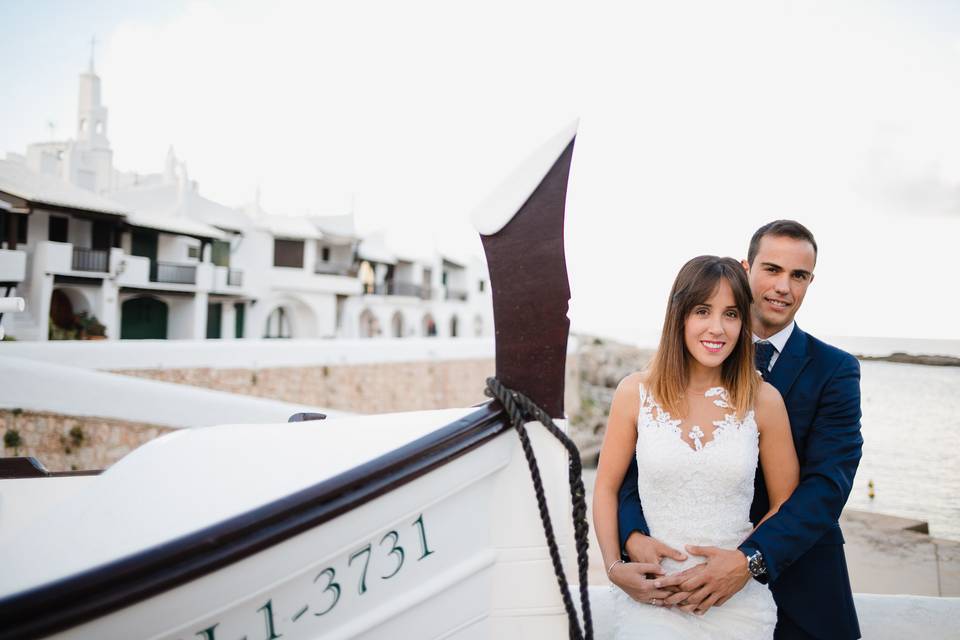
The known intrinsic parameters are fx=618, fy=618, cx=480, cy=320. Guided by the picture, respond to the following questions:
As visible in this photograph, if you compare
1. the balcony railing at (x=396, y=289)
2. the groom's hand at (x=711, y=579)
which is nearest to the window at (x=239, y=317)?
the balcony railing at (x=396, y=289)

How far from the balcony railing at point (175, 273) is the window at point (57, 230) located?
2240 mm

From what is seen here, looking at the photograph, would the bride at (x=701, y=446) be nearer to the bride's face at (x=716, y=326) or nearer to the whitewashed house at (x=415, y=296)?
the bride's face at (x=716, y=326)

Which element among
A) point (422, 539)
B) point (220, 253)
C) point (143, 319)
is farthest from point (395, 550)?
point (220, 253)

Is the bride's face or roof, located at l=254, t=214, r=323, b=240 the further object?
roof, located at l=254, t=214, r=323, b=240

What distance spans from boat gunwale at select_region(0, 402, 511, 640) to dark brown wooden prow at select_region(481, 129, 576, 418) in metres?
0.24

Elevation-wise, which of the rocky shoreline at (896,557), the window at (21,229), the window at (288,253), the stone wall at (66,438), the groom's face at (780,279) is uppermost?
the window at (288,253)

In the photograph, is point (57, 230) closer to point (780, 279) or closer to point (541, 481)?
point (541, 481)

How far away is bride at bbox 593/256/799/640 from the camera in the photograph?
6.25 feet

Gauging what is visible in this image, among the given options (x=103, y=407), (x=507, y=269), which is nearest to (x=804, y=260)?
(x=507, y=269)

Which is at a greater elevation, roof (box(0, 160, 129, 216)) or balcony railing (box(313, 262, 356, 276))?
roof (box(0, 160, 129, 216))

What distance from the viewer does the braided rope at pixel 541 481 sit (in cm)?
185

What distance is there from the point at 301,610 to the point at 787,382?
173 cm

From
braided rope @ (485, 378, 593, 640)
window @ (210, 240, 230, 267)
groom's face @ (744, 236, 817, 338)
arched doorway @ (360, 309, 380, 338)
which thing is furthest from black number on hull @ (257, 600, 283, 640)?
arched doorway @ (360, 309, 380, 338)

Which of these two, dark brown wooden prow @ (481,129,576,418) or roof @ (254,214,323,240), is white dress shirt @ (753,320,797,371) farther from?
roof @ (254,214,323,240)
